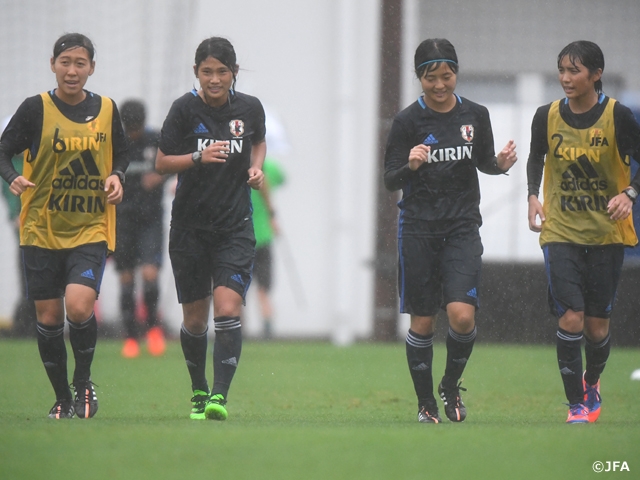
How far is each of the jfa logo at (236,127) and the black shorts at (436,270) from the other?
1.02 m

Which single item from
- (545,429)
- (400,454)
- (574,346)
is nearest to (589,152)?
(574,346)

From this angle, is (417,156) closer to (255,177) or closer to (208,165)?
(255,177)

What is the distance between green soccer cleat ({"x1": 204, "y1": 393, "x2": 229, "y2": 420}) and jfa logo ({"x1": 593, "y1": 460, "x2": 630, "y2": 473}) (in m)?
2.13

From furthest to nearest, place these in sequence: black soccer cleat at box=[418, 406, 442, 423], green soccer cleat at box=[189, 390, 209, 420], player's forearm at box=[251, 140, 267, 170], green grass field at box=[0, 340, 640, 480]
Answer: green soccer cleat at box=[189, 390, 209, 420] → player's forearm at box=[251, 140, 267, 170] → black soccer cleat at box=[418, 406, 442, 423] → green grass field at box=[0, 340, 640, 480]

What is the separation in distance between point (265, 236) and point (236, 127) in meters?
5.94

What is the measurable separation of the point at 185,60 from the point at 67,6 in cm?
130

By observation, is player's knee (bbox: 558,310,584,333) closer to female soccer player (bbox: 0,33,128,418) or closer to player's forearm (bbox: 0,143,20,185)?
female soccer player (bbox: 0,33,128,418)

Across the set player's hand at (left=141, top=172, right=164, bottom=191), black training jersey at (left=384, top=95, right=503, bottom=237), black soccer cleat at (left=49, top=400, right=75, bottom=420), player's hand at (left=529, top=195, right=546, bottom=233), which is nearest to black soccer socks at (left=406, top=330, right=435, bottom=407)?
black training jersey at (left=384, top=95, right=503, bottom=237)

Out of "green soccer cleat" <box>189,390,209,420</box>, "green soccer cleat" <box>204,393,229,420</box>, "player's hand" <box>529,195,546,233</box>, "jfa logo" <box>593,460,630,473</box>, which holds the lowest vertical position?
"green soccer cleat" <box>189,390,209,420</box>

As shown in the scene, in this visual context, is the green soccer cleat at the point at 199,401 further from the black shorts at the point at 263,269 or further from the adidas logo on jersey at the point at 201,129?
the black shorts at the point at 263,269

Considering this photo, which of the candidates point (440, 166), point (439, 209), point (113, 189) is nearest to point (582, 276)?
point (439, 209)

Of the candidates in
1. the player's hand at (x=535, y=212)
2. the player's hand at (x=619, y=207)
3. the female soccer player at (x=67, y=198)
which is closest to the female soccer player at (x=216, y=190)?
the female soccer player at (x=67, y=198)

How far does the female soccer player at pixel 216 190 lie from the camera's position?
251 inches

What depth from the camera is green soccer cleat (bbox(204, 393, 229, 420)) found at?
245 inches
